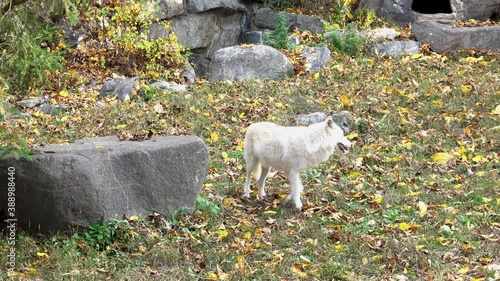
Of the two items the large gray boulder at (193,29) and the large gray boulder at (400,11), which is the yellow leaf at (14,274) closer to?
the large gray boulder at (193,29)

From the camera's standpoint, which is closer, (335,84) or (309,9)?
(335,84)

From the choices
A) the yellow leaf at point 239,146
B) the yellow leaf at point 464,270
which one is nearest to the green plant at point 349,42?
the yellow leaf at point 239,146

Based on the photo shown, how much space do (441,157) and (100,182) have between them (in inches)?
191

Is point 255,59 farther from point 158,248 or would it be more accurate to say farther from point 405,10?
point 158,248

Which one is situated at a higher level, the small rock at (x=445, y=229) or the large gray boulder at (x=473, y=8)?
the large gray boulder at (x=473, y=8)

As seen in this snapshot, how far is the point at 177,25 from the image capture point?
1683 centimetres

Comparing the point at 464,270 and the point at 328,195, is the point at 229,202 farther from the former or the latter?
the point at 464,270

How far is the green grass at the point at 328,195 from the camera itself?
636 centimetres

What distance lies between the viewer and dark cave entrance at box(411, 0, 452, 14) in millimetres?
19219

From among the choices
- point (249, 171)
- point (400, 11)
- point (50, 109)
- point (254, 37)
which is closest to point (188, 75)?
point (254, 37)

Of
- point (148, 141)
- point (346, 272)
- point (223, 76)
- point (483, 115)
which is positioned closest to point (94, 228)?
point (148, 141)

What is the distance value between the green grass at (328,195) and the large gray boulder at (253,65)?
0.58 m

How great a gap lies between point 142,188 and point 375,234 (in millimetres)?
2386

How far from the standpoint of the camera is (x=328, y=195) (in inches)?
327
